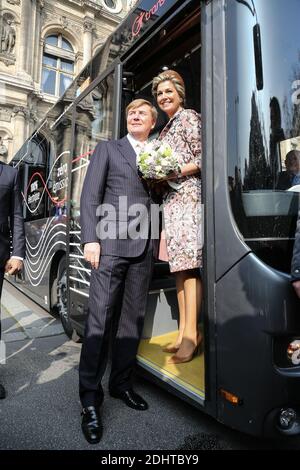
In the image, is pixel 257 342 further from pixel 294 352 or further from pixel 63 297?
pixel 63 297

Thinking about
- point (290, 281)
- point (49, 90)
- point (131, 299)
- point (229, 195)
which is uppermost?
point (49, 90)

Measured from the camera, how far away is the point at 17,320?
496 centimetres

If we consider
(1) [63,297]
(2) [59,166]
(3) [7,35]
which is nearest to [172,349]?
(1) [63,297]

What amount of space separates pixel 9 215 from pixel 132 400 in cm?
168

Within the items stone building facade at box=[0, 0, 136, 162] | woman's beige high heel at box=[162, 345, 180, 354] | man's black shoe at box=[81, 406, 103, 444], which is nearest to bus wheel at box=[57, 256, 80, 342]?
woman's beige high heel at box=[162, 345, 180, 354]

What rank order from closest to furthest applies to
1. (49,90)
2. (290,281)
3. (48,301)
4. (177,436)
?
(290,281)
(177,436)
(48,301)
(49,90)

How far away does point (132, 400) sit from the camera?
2449mm

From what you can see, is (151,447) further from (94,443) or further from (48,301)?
(48,301)

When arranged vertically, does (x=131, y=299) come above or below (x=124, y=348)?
above

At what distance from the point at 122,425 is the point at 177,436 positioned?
349 mm

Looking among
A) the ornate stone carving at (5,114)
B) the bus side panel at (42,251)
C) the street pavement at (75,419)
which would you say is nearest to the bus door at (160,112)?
the street pavement at (75,419)

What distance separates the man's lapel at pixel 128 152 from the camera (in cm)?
238

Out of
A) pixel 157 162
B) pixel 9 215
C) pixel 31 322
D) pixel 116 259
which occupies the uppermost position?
pixel 157 162
